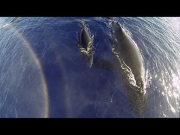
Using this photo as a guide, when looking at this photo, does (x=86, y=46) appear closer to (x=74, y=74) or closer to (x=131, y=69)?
(x=74, y=74)

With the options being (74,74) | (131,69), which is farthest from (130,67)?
(74,74)

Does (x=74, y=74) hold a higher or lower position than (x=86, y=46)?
lower

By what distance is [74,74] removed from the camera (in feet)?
70.2

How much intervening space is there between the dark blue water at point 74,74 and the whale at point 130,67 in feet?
1.92

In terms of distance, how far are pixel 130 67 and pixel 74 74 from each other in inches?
259

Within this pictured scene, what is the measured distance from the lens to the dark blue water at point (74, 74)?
18.5m

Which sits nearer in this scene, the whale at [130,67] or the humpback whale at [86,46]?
the whale at [130,67]

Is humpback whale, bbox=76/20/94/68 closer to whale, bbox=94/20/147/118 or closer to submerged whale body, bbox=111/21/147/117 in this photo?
whale, bbox=94/20/147/118

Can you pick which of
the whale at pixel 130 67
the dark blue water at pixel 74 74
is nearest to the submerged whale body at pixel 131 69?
the whale at pixel 130 67

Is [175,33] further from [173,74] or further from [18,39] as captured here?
[18,39]

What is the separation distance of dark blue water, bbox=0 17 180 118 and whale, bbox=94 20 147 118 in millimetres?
584

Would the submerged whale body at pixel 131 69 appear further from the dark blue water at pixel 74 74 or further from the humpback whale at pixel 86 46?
the humpback whale at pixel 86 46

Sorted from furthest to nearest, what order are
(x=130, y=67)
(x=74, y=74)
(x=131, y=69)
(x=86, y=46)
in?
→ (x=86, y=46) < (x=74, y=74) < (x=130, y=67) < (x=131, y=69)

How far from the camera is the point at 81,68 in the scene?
2202 centimetres
